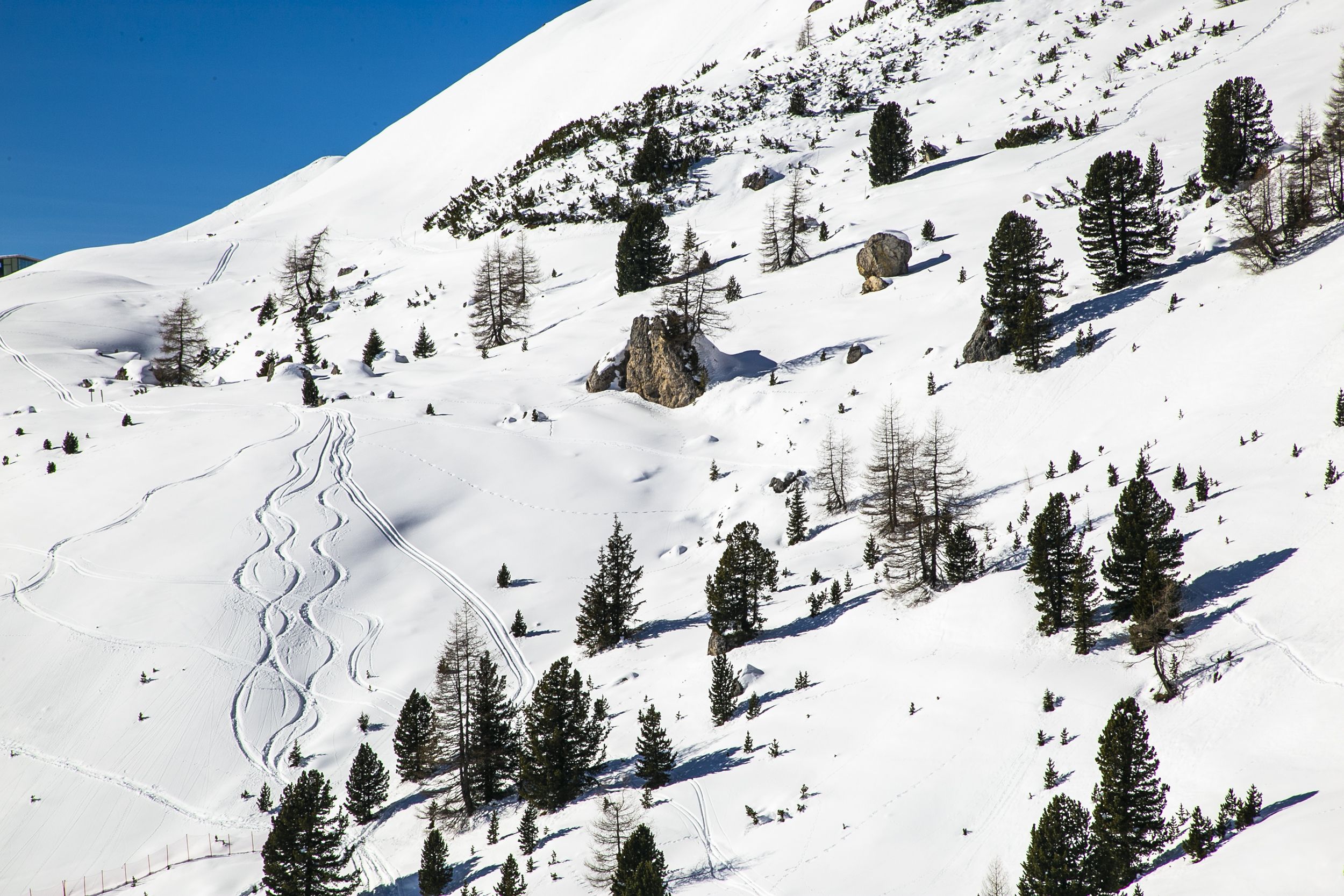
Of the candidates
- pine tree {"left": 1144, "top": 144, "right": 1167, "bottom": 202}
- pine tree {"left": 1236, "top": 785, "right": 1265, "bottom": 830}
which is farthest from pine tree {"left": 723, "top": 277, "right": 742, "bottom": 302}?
pine tree {"left": 1236, "top": 785, "right": 1265, "bottom": 830}

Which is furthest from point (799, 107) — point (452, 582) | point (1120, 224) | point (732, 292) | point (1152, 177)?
point (452, 582)

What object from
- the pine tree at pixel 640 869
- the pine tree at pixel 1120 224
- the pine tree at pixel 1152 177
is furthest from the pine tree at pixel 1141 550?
the pine tree at pixel 1152 177

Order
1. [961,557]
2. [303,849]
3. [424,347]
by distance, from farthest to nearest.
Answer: [424,347] < [961,557] < [303,849]

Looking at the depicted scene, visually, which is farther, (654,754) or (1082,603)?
(654,754)

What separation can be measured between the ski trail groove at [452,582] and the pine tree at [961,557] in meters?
17.4

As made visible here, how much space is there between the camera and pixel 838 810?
2250cm

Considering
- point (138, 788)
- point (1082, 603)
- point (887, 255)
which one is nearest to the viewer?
point (1082, 603)

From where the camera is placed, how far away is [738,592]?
110ft

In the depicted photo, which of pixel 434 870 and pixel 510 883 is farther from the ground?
pixel 510 883

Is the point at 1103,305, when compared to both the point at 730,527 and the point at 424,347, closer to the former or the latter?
the point at 730,527

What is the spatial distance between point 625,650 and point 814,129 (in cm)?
7714

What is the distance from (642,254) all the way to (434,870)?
54.1 meters

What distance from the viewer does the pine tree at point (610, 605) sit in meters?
36.0

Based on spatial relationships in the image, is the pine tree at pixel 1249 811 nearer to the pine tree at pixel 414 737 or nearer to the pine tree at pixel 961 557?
the pine tree at pixel 961 557
